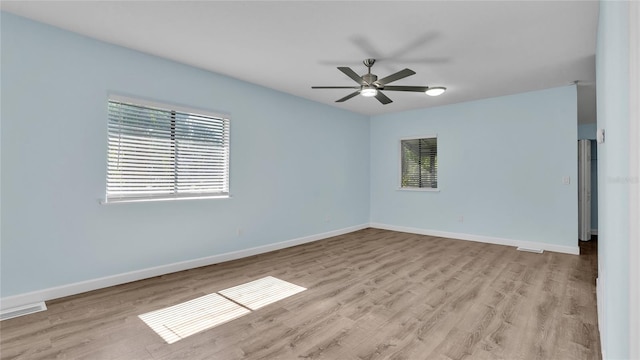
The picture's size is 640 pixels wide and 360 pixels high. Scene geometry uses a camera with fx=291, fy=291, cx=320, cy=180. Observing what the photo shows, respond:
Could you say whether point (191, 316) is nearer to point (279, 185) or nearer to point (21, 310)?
point (21, 310)

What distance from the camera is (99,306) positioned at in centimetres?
275

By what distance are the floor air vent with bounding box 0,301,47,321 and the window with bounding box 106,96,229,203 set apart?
3.63ft

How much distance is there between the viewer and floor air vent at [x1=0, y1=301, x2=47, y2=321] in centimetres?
255

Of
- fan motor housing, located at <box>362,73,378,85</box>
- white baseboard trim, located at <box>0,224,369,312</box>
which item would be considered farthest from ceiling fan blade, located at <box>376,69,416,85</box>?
white baseboard trim, located at <box>0,224,369,312</box>

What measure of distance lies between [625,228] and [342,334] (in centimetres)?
184

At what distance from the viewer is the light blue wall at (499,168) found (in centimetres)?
471

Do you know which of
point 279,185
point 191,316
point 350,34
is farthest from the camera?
point 279,185

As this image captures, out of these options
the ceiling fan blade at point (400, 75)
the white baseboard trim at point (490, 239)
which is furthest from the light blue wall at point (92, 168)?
the white baseboard trim at point (490, 239)

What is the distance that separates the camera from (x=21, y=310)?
263 cm

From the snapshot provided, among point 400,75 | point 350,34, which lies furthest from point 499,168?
point 350,34

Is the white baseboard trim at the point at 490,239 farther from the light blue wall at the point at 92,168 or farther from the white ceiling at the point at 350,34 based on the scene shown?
the light blue wall at the point at 92,168

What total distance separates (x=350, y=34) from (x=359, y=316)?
271cm

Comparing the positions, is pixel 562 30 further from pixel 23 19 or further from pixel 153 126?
pixel 23 19

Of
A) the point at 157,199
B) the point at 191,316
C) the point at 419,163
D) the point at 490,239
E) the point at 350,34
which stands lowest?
the point at 191,316
